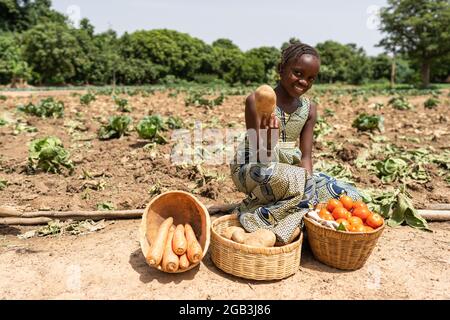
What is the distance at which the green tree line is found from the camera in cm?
3441

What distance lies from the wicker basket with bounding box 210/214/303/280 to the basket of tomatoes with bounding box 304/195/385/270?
194 mm

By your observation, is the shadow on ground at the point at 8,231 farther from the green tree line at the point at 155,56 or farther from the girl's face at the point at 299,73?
the green tree line at the point at 155,56

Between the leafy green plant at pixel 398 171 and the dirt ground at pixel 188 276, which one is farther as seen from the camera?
the leafy green plant at pixel 398 171

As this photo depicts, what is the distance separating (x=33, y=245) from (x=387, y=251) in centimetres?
290

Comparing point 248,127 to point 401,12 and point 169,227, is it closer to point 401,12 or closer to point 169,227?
point 169,227

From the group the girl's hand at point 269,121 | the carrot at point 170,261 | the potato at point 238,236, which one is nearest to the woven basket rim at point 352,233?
the potato at point 238,236

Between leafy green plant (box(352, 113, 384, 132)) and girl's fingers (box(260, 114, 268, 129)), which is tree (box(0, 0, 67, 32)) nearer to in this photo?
leafy green plant (box(352, 113, 384, 132))

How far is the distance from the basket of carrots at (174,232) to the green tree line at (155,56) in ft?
80.3

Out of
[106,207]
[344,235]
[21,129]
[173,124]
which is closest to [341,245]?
[344,235]

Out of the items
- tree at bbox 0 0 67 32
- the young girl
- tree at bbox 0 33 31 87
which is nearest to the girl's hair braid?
the young girl

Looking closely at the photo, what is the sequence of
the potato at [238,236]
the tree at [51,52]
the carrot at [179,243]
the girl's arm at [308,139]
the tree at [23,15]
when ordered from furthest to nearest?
the tree at [23,15], the tree at [51,52], the girl's arm at [308,139], the potato at [238,236], the carrot at [179,243]

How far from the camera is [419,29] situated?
36344 mm

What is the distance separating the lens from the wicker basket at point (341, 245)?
2.72 meters

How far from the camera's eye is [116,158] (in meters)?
5.98
